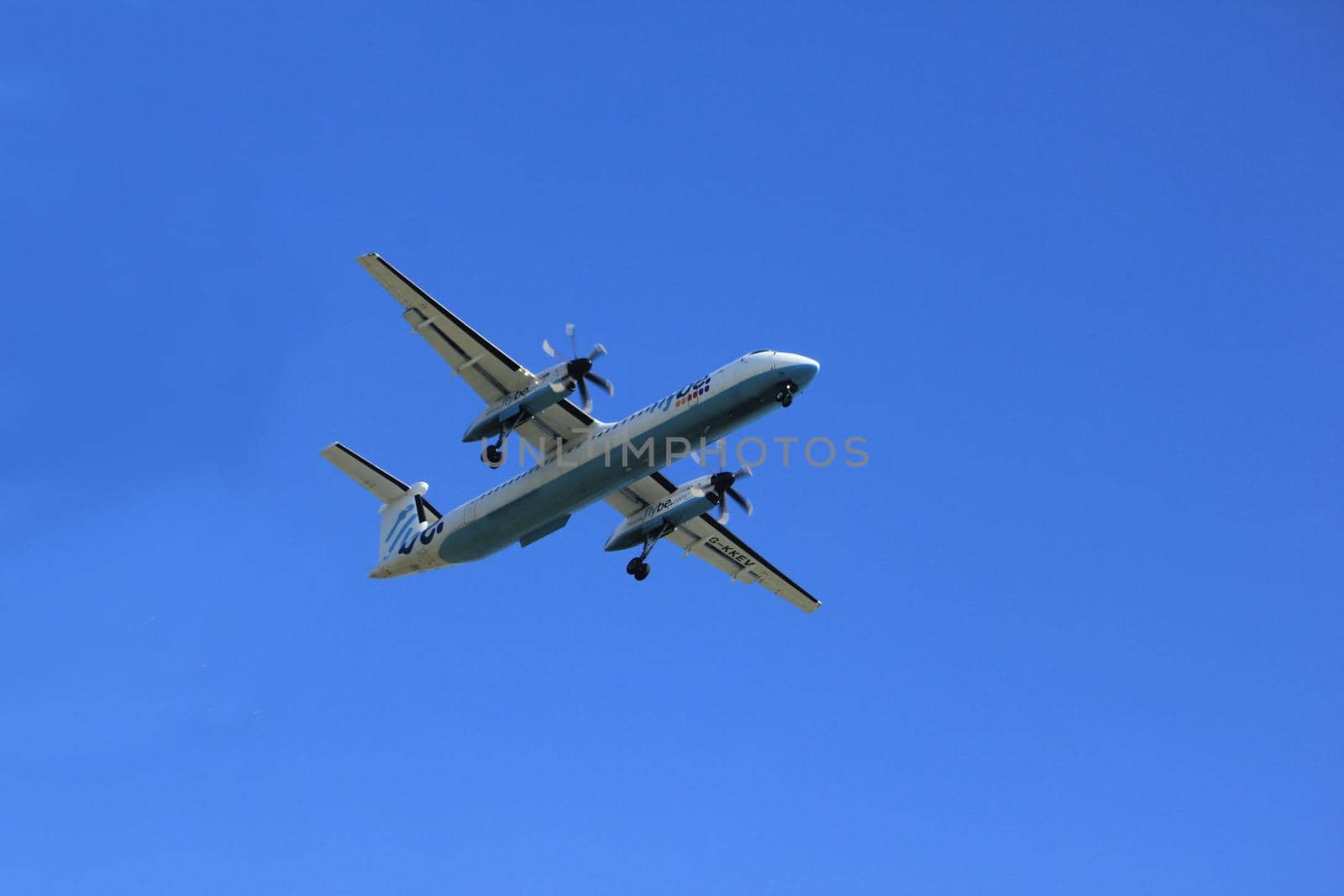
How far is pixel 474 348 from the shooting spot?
33938 millimetres

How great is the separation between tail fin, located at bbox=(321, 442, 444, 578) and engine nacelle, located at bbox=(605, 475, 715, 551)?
4722 mm

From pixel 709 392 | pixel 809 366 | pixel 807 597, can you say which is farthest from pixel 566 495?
pixel 807 597

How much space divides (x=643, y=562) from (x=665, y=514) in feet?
4.41

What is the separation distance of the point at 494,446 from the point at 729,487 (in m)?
5.98

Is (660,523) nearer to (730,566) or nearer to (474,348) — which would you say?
(730,566)

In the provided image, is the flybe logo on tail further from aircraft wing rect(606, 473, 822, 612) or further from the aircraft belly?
aircraft wing rect(606, 473, 822, 612)

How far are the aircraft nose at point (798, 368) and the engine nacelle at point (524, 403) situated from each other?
5190mm

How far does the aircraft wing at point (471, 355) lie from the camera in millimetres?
33281

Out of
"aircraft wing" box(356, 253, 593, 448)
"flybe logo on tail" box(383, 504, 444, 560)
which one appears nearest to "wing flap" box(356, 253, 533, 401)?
"aircraft wing" box(356, 253, 593, 448)

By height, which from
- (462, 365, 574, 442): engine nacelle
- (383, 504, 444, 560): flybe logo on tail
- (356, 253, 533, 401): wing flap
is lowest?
(383, 504, 444, 560): flybe logo on tail

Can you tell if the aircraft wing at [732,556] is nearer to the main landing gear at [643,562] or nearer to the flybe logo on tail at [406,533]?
the main landing gear at [643,562]

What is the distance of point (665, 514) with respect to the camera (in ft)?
122

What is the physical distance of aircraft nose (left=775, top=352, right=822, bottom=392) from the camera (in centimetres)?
3141

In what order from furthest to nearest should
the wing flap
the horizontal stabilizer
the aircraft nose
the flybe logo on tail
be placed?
1. the horizontal stabilizer
2. the flybe logo on tail
3. the wing flap
4. the aircraft nose
